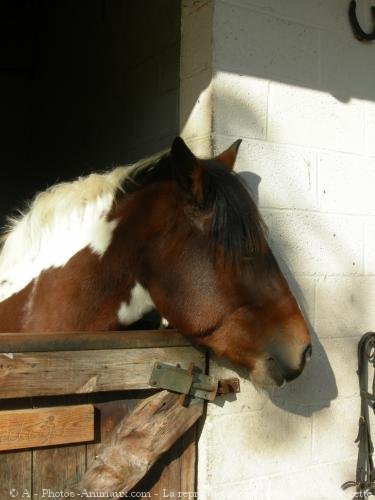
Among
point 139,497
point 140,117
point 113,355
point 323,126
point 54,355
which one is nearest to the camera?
point 54,355

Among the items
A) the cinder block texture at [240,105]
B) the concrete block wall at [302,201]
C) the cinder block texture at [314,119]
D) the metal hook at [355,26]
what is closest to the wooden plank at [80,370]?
the concrete block wall at [302,201]

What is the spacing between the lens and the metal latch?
1.77 m

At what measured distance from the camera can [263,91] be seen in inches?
80.7

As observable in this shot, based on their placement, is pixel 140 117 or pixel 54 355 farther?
pixel 140 117

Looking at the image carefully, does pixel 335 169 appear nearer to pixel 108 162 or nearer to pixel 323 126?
pixel 323 126

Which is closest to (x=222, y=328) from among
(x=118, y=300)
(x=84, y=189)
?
(x=118, y=300)

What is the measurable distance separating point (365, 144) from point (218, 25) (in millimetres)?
767

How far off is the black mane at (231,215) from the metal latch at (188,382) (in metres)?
0.43

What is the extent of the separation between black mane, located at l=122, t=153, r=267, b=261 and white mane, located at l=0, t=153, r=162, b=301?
266mm

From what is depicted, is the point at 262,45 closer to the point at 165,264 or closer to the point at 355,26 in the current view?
the point at 355,26

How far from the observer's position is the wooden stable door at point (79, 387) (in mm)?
1543

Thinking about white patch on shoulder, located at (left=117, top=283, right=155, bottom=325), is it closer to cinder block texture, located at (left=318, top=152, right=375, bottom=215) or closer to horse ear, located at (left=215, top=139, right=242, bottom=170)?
horse ear, located at (left=215, top=139, right=242, bottom=170)

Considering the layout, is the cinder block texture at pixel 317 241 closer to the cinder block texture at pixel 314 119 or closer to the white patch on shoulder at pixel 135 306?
the cinder block texture at pixel 314 119

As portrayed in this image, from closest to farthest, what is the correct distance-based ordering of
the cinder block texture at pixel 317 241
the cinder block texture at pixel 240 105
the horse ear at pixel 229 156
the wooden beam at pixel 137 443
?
the wooden beam at pixel 137 443 < the horse ear at pixel 229 156 < the cinder block texture at pixel 240 105 < the cinder block texture at pixel 317 241
